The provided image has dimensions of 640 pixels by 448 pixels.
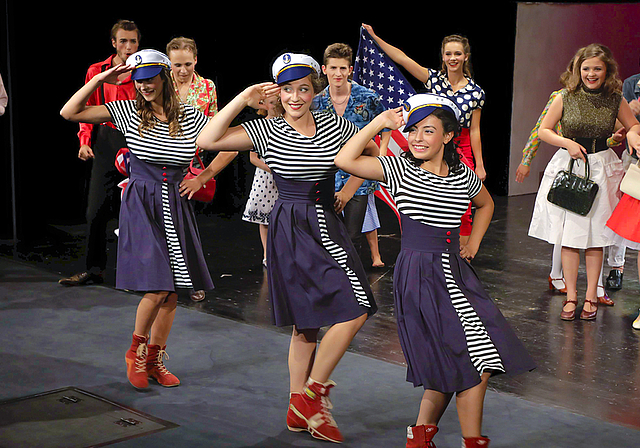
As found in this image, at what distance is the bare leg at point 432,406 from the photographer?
298cm

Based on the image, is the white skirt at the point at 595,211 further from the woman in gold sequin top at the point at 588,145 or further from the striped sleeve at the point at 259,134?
the striped sleeve at the point at 259,134

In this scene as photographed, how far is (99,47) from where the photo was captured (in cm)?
760

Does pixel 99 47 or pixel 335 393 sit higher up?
pixel 99 47

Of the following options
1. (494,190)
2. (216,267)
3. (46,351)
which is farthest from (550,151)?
(46,351)

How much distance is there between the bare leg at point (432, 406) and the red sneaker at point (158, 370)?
1389mm

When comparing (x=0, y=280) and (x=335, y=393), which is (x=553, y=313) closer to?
(x=335, y=393)

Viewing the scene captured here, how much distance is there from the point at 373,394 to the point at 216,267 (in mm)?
2918

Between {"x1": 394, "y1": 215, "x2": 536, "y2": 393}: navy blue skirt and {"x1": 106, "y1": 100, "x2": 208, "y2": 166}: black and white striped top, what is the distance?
125 cm

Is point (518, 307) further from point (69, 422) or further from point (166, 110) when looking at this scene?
point (69, 422)

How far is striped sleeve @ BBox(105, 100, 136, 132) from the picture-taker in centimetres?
383

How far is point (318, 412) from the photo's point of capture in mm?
3326

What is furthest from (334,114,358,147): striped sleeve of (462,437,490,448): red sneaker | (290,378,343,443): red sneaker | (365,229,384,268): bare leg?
(365,229,384,268): bare leg

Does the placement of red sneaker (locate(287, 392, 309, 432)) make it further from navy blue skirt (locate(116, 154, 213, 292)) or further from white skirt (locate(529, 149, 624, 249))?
white skirt (locate(529, 149, 624, 249))

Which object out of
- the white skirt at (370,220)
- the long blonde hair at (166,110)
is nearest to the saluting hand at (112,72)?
the long blonde hair at (166,110)
